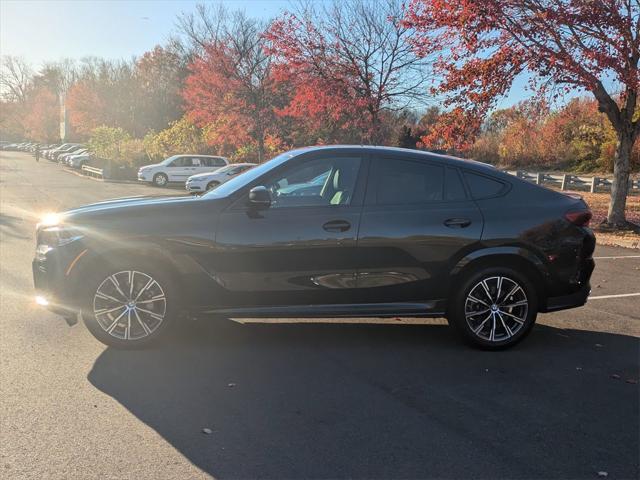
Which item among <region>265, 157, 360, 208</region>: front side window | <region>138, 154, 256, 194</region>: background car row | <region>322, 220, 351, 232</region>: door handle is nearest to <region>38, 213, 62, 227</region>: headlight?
<region>265, 157, 360, 208</region>: front side window

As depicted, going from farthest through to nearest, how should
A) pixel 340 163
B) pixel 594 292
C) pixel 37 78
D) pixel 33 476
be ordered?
pixel 37 78
pixel 594 292
pixel 340 163
pixel 33 476

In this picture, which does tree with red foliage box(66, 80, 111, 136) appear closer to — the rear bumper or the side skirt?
the side skirt

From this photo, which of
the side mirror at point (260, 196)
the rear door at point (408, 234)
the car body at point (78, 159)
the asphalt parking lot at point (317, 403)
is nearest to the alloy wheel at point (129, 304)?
the asphalt parking lot at point (317, 403)

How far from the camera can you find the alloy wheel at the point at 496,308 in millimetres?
4910

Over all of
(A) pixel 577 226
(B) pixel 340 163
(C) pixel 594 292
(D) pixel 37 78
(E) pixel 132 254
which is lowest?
(C) pixel 594 292

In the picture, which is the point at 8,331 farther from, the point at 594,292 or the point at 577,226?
the point at 594,292

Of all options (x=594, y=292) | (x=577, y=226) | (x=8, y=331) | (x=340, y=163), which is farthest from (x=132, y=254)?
(x=594, y=292)

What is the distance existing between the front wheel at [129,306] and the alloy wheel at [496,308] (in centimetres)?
257

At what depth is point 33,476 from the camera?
9.45ft

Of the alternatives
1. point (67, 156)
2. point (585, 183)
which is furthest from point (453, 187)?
point (67, 156)

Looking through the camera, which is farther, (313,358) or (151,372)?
(313,358)

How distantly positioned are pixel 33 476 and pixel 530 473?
2619mm

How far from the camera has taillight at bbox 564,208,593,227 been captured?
5.02 m

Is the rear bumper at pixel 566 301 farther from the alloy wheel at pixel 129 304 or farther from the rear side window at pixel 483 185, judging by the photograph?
the alloy wheel at pixel 129 304
